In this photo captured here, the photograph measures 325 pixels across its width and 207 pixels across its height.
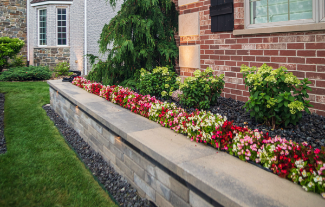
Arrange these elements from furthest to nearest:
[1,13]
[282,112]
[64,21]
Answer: [1,13]
[64,21]
[282,112]

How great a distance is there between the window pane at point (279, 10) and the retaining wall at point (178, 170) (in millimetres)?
2177

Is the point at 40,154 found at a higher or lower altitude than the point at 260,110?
lower

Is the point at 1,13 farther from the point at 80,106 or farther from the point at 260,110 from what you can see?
the point at 260,110

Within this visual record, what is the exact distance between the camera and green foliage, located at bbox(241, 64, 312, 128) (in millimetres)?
2686

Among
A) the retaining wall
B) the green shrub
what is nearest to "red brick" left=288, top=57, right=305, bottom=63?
the retaining wall

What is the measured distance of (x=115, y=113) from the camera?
3.96m

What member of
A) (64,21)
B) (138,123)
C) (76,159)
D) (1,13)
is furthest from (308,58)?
(1,13)

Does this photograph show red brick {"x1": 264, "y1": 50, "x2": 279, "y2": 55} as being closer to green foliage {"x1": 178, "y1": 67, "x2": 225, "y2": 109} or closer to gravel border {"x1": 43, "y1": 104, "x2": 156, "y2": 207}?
green foliage {"x1": 178, "y1": 67, "x2": 225, "y2": 109}

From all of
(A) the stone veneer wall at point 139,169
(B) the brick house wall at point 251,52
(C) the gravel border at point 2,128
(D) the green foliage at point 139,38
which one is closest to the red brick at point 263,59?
(B) the brick house wall at point 251,52

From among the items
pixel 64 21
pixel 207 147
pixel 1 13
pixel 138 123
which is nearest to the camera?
pixel 207 147

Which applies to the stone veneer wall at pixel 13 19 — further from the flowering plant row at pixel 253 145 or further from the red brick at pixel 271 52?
the red brick at pixel 271 52

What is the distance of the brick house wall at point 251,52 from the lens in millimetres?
3135

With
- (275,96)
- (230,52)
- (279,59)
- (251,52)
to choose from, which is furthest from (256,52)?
(275,96)

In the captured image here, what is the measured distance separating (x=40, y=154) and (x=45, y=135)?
1.05 meters
